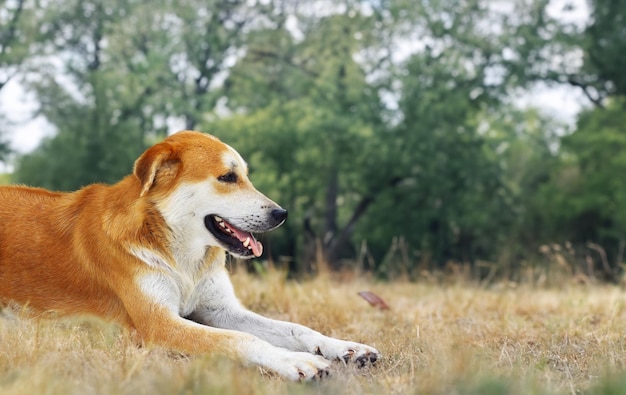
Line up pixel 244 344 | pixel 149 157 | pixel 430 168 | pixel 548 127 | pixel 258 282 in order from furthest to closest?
pixel 548 127 → pixel 430 168 → pixel 258 282 → pixel 149 157 → pixel 244 344

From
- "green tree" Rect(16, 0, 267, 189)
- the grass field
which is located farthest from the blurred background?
the grass field

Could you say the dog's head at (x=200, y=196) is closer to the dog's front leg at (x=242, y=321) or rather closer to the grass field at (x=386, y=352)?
the dog's front leg at (x=242, y=321)

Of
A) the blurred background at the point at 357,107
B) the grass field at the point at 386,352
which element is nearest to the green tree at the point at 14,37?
the blurred background at the point at 357,107

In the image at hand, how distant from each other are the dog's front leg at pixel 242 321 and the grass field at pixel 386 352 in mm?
464

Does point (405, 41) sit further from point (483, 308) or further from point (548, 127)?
point (483, 308)

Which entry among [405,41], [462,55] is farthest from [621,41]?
[405,41]

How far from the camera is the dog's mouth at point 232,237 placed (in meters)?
4.59

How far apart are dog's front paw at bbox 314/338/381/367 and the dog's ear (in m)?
1.43

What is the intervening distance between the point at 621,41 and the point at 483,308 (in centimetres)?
2155

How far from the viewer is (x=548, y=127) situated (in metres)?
35.7

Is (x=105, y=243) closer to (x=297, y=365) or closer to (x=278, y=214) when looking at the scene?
(x=278, y=214)

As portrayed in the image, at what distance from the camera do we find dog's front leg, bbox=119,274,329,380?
372 cm

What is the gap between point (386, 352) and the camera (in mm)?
4547

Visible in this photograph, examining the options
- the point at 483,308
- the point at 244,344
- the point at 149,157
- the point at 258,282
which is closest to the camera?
the point at 244,344
